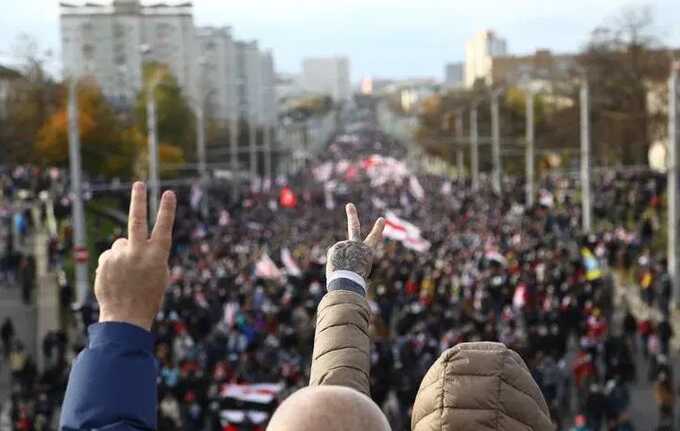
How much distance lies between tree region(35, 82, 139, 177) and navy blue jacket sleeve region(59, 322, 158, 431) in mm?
41098

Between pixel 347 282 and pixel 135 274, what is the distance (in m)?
1.13

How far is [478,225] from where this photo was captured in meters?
35.4

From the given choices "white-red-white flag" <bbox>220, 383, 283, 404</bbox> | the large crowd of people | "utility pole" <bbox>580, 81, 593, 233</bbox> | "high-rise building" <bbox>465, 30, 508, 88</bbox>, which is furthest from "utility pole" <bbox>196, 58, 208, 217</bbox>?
"high-rise building" <bbox>465, 30, 508, 88</bbox>

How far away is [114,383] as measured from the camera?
6.64 ft

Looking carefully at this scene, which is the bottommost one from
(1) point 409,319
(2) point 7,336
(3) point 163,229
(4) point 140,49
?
(2) point 7,336

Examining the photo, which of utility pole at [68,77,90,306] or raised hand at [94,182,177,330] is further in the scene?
utility pole at [68,77,90,306]

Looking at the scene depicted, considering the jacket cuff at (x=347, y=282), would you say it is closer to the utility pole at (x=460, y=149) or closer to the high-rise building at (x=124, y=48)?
the high-rise building at (x=124, y=48)

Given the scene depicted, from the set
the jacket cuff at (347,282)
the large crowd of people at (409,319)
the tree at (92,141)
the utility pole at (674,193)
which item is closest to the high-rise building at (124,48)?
the tree at (92,141)

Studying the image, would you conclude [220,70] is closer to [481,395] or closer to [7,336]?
[7,336]

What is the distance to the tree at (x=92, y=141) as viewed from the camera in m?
42.8

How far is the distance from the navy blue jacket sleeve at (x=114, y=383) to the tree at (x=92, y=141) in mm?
41098

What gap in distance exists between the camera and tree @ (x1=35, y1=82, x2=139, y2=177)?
42.8 metres

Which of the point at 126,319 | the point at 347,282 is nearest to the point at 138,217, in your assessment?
the point at 126,319

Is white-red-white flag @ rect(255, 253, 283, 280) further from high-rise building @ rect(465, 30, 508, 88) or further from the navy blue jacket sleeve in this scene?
high-rise building @ rect(465, 30, 508, 88)
